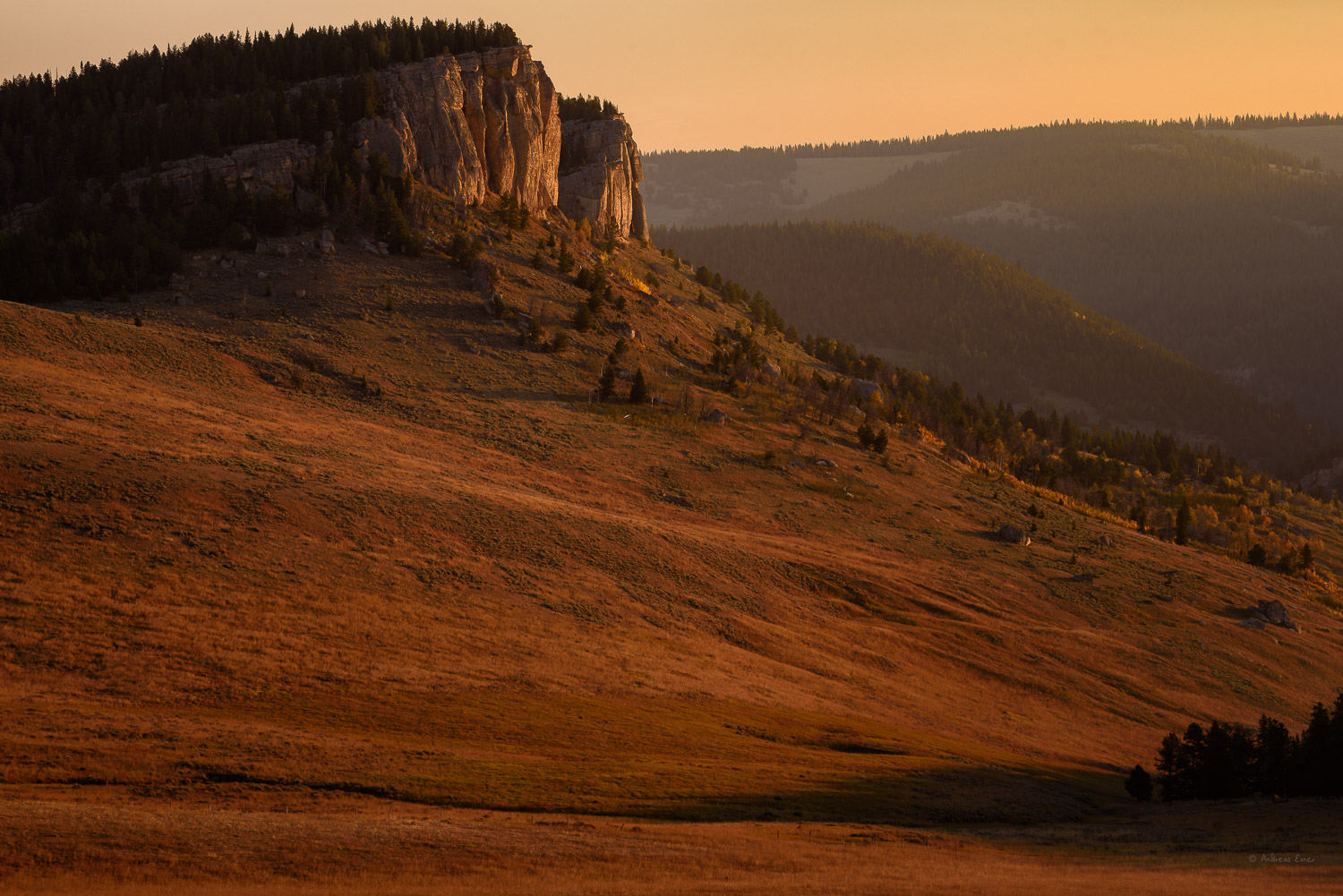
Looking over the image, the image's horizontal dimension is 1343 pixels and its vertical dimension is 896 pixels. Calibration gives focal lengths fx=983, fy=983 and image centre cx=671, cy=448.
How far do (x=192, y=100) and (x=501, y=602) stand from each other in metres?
98.2

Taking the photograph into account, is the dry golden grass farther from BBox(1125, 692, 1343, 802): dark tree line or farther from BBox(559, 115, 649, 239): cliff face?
BBox(559, 115, 649, 239): cliff face

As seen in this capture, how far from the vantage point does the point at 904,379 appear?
184 metres

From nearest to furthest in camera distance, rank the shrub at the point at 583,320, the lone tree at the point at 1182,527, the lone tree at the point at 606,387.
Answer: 1. the lone tree at the point at 606,387
2. the shrub at the point at 583,320
3. the lone tree at the point at 1182,527

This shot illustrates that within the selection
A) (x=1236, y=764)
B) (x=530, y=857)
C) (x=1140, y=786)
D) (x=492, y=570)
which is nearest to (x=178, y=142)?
(x=492, y=570)

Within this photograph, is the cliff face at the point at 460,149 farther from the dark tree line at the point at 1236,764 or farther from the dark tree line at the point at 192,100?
the dark tree line at the point at 1236,764

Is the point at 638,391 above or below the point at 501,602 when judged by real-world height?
above

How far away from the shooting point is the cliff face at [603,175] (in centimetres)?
15150

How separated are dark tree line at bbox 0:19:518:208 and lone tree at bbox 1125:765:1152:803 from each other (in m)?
109

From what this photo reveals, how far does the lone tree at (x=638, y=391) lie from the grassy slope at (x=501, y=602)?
9.75 feet

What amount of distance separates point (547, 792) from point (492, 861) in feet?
23.5

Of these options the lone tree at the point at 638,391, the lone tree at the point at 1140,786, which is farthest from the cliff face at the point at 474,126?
the lone tree at the point at 1140,786

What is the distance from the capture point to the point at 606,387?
10406 cm

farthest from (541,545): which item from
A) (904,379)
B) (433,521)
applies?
(904,379)

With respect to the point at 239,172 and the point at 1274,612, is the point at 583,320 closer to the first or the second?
the point at 239,172
